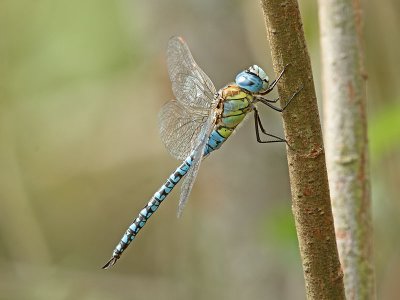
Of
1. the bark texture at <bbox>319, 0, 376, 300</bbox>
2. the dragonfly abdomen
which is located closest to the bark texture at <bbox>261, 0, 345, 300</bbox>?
the bark texture at <bbox>319, 0, 376, 300</bbox>

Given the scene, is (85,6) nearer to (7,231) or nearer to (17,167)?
(17,167)

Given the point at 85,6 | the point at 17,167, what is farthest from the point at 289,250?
the point at 85,6

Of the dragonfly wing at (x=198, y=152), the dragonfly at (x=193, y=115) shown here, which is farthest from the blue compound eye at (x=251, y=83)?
the dragonfly wing at (x=198, y=152)

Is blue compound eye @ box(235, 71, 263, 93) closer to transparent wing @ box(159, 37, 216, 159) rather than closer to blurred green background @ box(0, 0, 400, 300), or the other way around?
transparent wing @ box(159, 37, 216, 159)

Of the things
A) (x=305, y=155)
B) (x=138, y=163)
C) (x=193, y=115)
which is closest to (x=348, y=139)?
(x=305, y=155)

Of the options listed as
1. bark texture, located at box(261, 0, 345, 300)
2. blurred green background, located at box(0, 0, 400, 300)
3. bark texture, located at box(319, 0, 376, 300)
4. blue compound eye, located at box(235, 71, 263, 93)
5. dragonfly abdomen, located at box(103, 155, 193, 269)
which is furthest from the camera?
blurred green background, located at box(0, 0, 400, 300)

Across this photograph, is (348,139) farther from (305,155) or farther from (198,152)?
(198,152)
